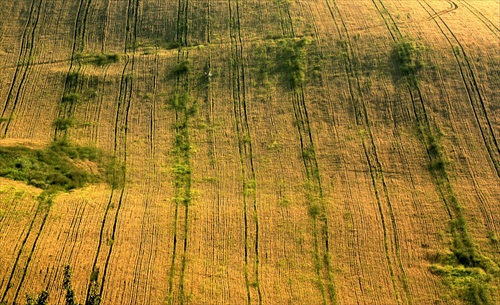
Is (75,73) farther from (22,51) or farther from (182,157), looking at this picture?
(182,157)

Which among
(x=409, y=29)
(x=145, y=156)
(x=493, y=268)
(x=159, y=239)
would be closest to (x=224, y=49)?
(x=145, y=156)

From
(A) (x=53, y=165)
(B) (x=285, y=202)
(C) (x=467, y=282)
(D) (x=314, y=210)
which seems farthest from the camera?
(A) (x=53, y=165)

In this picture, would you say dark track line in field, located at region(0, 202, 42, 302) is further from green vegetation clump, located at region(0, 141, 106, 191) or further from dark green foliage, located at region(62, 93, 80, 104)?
dark green foliage, located at region(62, 93, 80, 104)

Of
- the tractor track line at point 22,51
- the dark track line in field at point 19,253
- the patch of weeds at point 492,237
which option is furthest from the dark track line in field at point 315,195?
the tractor track line at point 22,51

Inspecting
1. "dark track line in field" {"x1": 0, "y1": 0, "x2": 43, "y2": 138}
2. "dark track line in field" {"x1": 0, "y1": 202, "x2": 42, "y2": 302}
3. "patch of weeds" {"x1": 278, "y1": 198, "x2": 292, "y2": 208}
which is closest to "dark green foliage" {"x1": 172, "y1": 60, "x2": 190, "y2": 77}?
"dark track line in field" {"x1": 0, "y1": 0, "x2": 43, "y2": 138}

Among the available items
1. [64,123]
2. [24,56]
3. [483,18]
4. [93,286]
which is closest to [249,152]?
[93,286]

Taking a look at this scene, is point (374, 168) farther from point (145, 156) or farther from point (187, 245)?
point (145, 156)
